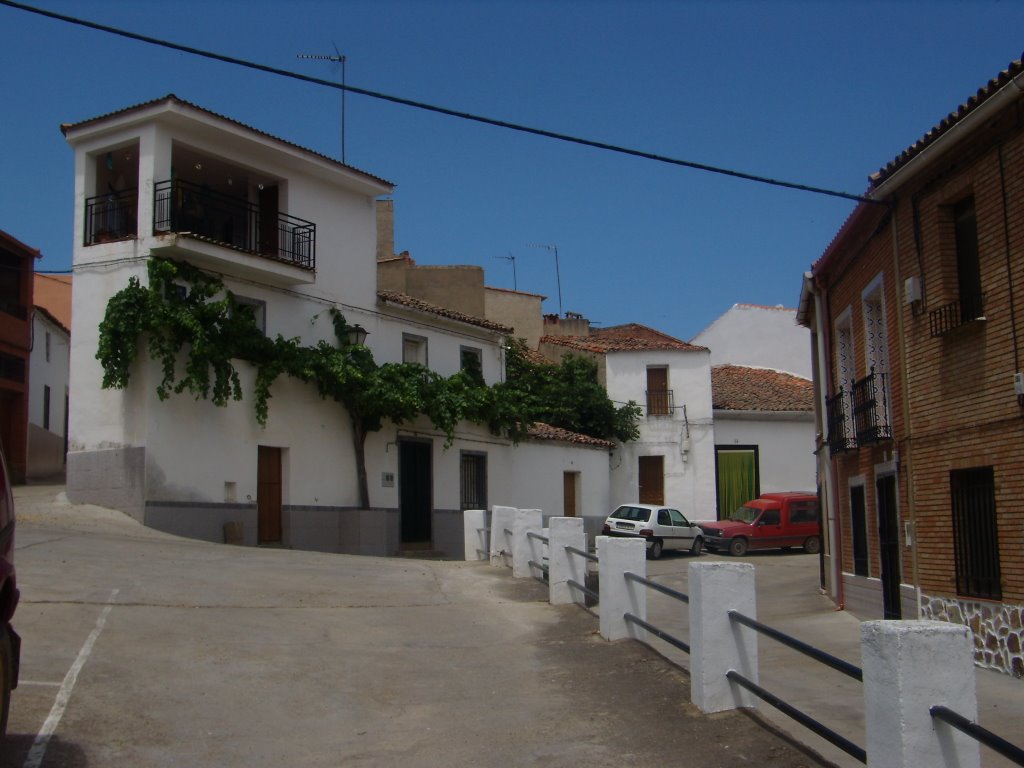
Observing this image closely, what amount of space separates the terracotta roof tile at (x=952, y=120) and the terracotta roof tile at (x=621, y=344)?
2184 centimetres

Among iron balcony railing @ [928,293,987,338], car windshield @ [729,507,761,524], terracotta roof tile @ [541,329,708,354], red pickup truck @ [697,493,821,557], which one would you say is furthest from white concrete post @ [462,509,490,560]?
terracotta roof tile @ [541,329,708,354]

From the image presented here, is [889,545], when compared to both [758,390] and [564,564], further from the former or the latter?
[758,390]

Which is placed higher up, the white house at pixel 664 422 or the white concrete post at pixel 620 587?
the white house at pixel 664 422

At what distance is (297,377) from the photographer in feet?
72.0

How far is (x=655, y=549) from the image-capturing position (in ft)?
97.2

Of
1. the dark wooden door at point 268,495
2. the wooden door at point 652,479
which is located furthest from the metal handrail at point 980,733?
the wooden door at point 652,479

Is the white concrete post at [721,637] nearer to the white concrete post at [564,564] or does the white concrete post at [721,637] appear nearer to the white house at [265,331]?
the white concrete post at [564,564]

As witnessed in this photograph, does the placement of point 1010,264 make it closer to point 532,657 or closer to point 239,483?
point 532,657

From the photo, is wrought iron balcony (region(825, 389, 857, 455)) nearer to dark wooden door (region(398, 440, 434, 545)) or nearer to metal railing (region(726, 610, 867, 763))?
metal railing (region(726, 610, 867, 763))

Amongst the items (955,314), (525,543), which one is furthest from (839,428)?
(525,543)

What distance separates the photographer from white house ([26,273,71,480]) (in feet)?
101

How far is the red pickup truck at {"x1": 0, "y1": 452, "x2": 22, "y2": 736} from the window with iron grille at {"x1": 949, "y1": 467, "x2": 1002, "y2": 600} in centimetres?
997

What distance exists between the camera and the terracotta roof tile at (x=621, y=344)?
3581 centimetres

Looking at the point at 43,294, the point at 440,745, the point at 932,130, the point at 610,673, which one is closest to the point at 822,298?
the point at 932,130
